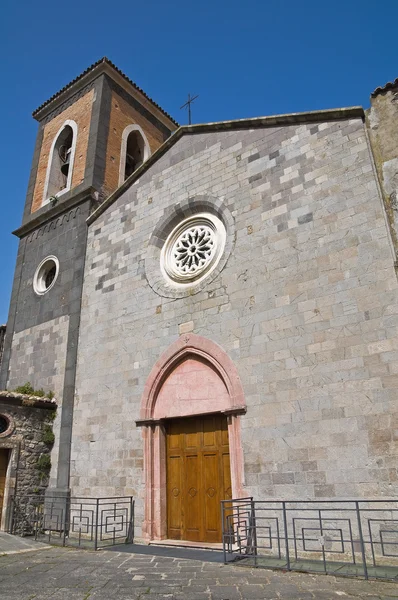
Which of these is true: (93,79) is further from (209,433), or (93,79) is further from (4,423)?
(209,433)

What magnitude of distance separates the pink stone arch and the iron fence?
3.63ft

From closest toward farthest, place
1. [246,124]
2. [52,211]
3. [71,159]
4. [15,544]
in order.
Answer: [15,544] → [246,124] → [52,211] → [71,159]

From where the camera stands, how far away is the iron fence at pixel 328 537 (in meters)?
5.67

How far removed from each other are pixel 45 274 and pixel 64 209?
1954 mm

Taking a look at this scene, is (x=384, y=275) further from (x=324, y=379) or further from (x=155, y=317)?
(x=155, y=317)

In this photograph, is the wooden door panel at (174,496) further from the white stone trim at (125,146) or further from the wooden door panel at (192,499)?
the white stone trim at (125,146)

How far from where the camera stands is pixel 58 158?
593 inches

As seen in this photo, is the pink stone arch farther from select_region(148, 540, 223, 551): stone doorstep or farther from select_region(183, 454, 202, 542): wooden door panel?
select_region(183, 454, 202, 542): wooden door panel

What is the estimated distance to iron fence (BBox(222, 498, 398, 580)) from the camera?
223 inches

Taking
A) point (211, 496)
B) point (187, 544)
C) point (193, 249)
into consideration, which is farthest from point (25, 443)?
point (193, 249)

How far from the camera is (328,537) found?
630 cm

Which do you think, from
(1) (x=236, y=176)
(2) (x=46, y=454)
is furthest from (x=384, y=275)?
(2) (x=46, y=454)

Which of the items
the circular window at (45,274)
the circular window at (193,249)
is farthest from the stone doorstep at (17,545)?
the circular window at (45,274)

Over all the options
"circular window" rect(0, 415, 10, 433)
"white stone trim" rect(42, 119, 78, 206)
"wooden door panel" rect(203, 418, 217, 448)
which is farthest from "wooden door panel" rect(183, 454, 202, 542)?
"white stone trim" rect(42, 119, 78, 206)
